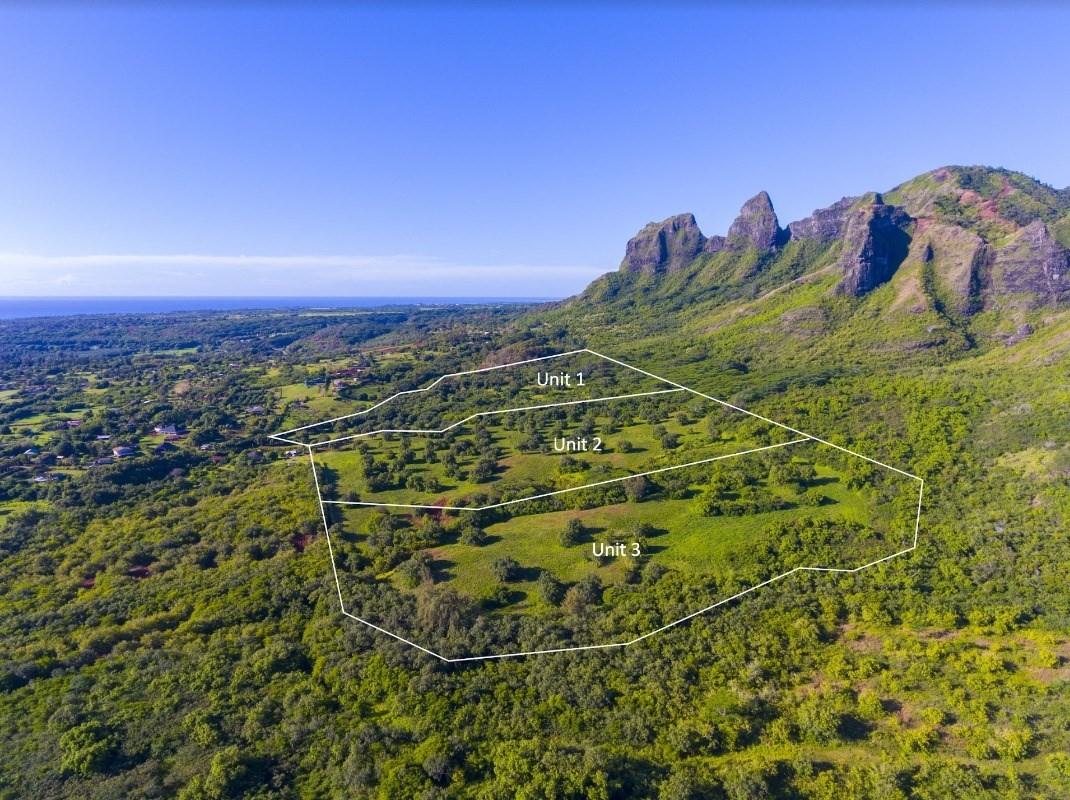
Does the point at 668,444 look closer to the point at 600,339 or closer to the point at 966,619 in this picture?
the point at 966,619

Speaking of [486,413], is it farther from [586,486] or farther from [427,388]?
[586,486]

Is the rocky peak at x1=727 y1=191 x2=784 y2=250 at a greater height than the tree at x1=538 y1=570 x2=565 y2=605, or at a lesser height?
greater

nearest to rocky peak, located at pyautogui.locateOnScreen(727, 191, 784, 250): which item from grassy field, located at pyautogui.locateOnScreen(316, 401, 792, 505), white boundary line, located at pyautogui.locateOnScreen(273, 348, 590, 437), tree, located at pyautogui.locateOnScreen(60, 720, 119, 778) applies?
white boundary line, located at pyautogui.locateOnScreen(273, 348, 590, 437)

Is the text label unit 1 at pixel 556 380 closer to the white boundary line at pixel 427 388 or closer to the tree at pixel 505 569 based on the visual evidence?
the white boundary line at pixel 427 388

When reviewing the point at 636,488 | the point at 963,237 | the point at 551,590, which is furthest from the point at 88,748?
the point at 963,237

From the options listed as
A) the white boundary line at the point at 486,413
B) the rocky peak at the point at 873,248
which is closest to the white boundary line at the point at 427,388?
the white boundary line at the point at 486,413

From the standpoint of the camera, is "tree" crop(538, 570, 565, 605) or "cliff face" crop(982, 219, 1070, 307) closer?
"tree" crop(538, 570, 565, 605)

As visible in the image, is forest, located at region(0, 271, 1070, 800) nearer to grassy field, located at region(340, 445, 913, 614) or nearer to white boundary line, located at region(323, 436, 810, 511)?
grassy field, located at region(340, 445, 913, 614)
